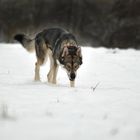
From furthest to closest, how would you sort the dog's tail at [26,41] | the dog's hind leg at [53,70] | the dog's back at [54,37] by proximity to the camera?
the dog's tail at [26,41] < the dog's hind leg at [53,70] < the dog's back at [54,37]

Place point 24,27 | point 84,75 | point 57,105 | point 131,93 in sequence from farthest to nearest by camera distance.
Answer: point 24,27
point 84,75
point 131,93
point 57,105

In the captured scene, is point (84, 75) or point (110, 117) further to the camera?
point (84, 75)

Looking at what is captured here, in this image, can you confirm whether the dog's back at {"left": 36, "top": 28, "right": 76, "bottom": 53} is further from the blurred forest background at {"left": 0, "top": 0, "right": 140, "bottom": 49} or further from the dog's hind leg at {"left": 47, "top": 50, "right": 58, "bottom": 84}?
the blurred forest background at {"left": 0, "top": 0, "right": 140, "bottom": 49}

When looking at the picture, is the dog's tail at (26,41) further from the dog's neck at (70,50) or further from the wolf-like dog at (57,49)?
the dog's neck at (70,50)

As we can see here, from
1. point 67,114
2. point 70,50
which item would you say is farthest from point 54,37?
point 67,114

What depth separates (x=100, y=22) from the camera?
18.5m

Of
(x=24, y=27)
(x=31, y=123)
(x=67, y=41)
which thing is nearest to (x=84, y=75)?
(x=67, y=41)

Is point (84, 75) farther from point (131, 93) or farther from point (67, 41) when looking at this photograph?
point (131, 93)

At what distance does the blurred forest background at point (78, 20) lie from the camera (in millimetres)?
18109

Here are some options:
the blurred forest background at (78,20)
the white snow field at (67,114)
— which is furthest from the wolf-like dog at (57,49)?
the blurred forest background at (78,20)

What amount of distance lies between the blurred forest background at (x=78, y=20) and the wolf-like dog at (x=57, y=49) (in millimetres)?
9806

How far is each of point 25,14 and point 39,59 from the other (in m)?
10.7

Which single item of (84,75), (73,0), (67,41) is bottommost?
(84,75)

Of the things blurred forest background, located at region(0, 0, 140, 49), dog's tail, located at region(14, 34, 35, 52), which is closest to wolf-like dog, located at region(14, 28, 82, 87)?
dog's tail, located at region(14, 34, 35, 52)
